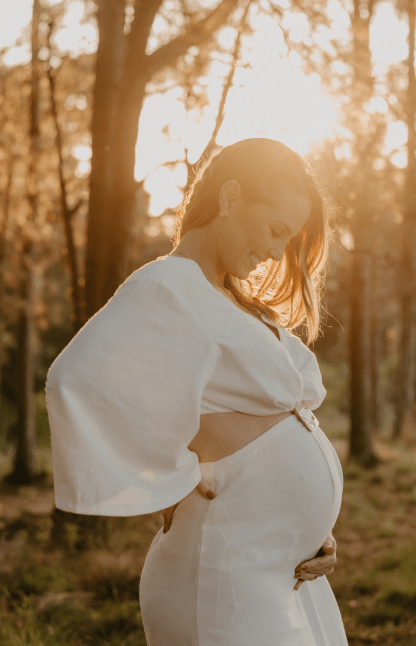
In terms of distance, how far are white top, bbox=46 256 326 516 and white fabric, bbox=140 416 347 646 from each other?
0.12 metres

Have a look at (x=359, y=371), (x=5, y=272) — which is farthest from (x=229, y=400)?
(x=359, y=371)

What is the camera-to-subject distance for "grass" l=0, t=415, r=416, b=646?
12.6 ft

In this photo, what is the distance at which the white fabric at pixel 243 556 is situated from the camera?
1.50 metres

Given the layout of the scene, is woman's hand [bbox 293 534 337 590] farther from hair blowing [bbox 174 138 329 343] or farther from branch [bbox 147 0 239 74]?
branch [bbox 147 0 239 74]

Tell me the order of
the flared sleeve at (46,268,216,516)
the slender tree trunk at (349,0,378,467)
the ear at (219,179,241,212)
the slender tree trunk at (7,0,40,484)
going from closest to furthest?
the flared sleeve at (46,268,216,516)
the ear at (219,179,241,212)
the slender tree trunk at (7,0,40,484)
the slender tree trunk at (349,0,378,467)

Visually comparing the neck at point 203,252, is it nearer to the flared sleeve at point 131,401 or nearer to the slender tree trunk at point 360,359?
the flared sleeve at point 131,401

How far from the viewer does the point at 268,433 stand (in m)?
1.58

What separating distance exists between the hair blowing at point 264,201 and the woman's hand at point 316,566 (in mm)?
660

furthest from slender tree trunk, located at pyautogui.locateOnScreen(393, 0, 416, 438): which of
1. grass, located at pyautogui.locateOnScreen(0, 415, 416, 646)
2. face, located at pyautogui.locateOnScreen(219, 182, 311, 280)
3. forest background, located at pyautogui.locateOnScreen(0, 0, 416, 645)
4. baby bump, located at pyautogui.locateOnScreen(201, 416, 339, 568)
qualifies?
baby bump, located at pyautogui.locateOnScreen(201, 416, 339, 568)

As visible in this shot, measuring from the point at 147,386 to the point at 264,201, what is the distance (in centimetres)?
57

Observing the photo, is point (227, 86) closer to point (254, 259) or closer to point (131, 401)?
point (254, 259)

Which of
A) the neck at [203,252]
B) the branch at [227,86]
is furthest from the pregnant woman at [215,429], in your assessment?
the branch at [227,86]

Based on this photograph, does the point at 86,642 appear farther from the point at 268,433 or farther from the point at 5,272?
the point at 5,272

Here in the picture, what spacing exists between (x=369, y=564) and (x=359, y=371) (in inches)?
237
